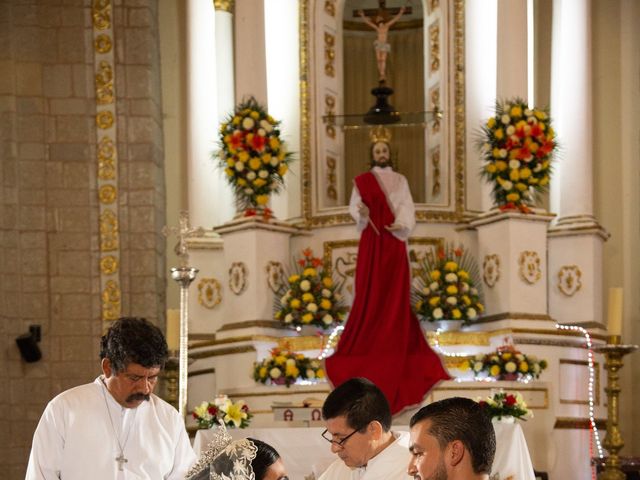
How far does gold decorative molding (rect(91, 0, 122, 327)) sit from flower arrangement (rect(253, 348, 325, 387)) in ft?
7.22

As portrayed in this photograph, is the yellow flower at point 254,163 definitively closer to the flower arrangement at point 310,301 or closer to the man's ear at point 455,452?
the flower arrangement at point 310,301

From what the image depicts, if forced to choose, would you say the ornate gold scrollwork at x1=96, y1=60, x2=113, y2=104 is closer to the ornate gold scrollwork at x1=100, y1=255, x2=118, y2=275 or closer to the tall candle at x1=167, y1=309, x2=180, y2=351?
the ornate gold scrollwork at x1=100, y1=255, x2=118, y2=275

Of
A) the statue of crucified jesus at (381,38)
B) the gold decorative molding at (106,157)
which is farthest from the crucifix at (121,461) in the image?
the statue of crucified jesus at (381,38)

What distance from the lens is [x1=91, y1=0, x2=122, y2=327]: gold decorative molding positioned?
12.6m

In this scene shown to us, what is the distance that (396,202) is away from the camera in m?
11.4

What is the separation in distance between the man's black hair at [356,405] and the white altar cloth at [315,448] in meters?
3.20

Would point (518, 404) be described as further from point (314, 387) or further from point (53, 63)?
point (53, 63)

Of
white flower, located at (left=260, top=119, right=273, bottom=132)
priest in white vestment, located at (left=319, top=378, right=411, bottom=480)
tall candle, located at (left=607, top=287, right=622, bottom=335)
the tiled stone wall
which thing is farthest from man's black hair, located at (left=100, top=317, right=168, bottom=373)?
the tiled stone wall

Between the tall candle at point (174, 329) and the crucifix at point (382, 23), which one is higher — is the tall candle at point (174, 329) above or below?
below

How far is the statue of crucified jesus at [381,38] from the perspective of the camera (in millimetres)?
12352

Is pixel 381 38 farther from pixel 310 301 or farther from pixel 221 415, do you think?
pixel 221 415

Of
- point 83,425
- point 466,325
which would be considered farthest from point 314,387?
point 83,425

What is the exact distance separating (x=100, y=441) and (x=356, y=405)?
112 cm

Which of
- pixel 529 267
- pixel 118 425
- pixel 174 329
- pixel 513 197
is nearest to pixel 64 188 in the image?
pixel 174 329
